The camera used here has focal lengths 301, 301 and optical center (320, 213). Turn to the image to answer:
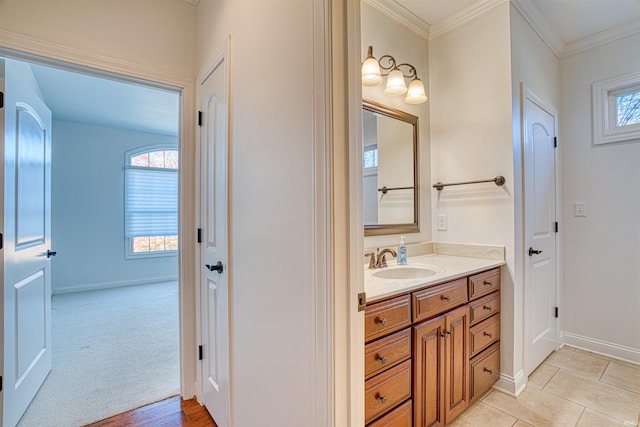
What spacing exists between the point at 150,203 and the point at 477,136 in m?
5.17

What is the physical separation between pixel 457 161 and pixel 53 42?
8.35 ft

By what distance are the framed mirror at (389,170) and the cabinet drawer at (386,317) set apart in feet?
2.34

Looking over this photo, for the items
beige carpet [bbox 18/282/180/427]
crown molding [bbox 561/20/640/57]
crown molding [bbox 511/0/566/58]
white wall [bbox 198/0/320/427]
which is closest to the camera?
white wall [bbox 198/0/320/427]

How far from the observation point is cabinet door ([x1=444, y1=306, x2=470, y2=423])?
157cm

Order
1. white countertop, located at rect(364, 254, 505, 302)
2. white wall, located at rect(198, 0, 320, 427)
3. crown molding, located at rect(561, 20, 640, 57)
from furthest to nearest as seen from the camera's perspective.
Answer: crown molding, located at rect(561, 20, 640, 57) < white countertop, located at rect(364, 254, 505, 302) < white wall, located at rect(198, 0, 320, 427)

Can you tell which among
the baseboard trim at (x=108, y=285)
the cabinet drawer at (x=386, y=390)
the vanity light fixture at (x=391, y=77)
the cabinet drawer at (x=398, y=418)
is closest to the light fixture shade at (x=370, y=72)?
the vanity light fixture at (x=391, y=77)

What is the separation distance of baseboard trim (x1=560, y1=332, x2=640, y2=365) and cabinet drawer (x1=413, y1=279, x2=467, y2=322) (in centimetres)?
185

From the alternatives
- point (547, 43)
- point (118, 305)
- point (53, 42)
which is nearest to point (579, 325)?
point (547, 43)

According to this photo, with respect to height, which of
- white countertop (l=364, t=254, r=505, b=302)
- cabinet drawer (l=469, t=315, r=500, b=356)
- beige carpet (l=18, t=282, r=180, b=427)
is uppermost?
white countertop (l=364, t=254, r=505, b=302)

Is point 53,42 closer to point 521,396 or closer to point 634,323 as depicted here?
point 521,396

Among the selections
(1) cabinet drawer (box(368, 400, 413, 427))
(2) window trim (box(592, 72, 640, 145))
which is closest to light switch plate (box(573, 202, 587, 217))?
(2) window trim (box(592, 72, 640, 145))

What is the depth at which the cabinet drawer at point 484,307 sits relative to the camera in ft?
5.82

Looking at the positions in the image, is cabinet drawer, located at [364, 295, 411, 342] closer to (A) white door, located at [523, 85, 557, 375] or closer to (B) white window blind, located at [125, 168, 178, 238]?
(A) white door, located at [523, 85, 557, 375]

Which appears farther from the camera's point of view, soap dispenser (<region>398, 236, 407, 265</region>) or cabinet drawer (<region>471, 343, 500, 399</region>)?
soap dispenser (<region>398, 236, 407, 265</region>)
